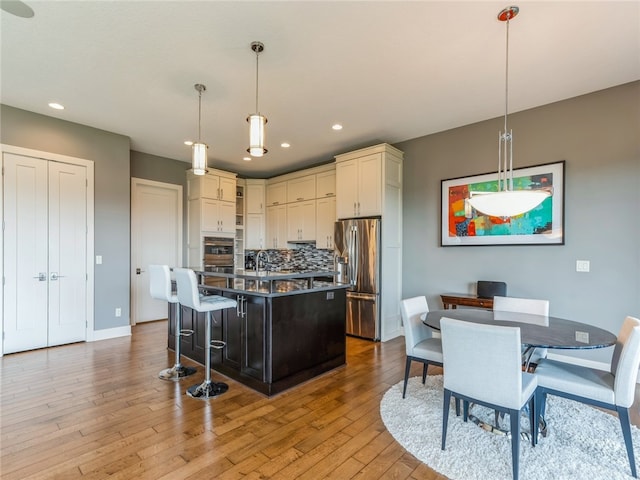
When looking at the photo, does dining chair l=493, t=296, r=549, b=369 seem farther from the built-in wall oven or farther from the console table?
the built-in wall oven

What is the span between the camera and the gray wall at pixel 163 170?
17.5 ft

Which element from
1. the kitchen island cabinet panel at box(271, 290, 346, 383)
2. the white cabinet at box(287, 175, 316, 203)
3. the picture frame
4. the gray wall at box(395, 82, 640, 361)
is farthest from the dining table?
the white cabinet at box(287, 175, 316, 203)

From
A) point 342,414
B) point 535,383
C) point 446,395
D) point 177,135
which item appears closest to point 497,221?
point 535,383

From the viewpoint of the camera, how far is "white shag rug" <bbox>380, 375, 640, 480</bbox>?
1.81m

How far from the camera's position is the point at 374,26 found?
2316 millimetres

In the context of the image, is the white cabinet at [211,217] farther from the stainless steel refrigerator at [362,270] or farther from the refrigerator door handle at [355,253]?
the refrigerator door handle at [355,253]

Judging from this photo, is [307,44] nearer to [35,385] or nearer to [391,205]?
[391,205]

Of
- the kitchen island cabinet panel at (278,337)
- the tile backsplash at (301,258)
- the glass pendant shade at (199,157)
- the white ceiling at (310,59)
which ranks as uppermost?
the white ceiling at (310,59)

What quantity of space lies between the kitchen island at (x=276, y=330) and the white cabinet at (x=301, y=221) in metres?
2.43

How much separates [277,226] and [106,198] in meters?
2.99

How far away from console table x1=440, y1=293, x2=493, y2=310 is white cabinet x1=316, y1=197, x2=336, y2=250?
2.07 m

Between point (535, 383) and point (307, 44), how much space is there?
297cm

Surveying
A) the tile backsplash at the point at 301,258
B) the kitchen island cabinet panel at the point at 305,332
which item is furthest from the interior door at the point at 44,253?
the kitchen island cabinet panel at the point at 305,332

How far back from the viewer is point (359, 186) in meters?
4.73
